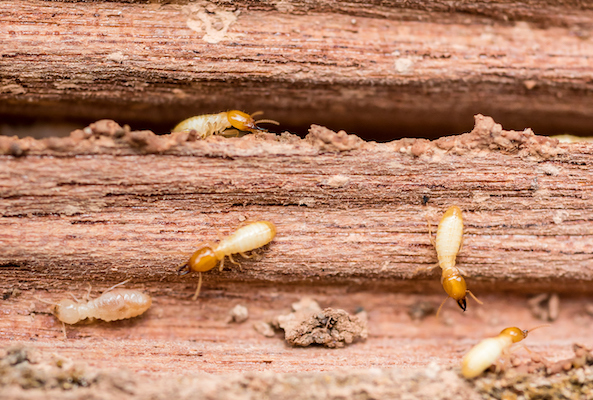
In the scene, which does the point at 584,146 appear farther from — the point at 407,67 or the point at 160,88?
the point at 160,88

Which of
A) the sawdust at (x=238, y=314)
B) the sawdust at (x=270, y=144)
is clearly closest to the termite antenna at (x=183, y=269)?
the sawdust at (x=238, y=314)

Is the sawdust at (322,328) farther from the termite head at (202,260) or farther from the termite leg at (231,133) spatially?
the termite leg at (231,133)

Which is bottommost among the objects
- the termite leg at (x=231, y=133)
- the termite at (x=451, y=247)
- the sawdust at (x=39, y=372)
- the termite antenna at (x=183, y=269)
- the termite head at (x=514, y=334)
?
the sawdust at (x=39, y=372)

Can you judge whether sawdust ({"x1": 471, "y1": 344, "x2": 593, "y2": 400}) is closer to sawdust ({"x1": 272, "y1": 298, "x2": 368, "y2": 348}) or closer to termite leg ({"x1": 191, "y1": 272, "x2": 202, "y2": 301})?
sawdust ({"x1": 272, "y1": 298, "x2": 368, "y2": 348})

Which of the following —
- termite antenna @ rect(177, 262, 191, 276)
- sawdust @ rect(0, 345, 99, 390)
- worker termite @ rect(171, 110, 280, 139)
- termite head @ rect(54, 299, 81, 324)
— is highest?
worker termite @ rect(171, 110, 280, 139)

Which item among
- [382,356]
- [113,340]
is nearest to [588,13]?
[382,356]

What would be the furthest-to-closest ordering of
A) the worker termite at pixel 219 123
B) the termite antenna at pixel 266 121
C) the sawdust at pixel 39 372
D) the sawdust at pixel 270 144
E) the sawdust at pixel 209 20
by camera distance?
the termite antenna at pixel 266 121, the worker termite at pixel 219 123, the sawdust at pixel 209 20, the sawdust at pixel 270 144, the sawdust at pixel 39 372

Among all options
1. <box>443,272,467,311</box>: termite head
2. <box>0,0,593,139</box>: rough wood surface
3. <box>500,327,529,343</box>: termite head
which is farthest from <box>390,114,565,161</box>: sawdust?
<box>500,327,529,343</box>: termite head
